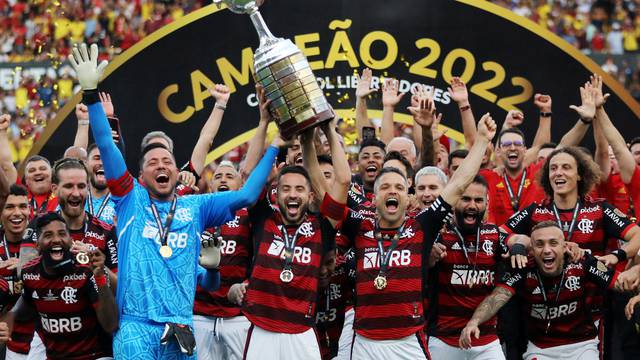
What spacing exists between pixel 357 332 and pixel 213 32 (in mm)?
4178

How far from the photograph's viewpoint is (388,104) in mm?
9477

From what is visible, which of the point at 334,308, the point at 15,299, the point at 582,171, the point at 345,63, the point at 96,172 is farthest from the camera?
the point at 345,63

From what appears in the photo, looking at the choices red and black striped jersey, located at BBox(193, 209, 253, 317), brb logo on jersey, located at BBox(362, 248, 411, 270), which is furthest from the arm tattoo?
red and black striped jersey, located at BBox(193, 209, 253, 317)

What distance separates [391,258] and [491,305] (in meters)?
0.95

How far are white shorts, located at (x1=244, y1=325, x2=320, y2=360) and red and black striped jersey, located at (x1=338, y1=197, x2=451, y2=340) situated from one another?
41 centimetres

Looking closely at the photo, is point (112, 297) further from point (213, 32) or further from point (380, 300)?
point (213, 32)

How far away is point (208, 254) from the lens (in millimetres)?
6426

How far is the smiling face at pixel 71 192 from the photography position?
741 centimetres

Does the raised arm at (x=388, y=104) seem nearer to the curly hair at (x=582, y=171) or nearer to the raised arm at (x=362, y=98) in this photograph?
the raised arm at (x=362, y=98)

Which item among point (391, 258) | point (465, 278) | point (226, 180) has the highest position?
point (226, 180)

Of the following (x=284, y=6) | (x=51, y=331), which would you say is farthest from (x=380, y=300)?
(x=284, y=6)

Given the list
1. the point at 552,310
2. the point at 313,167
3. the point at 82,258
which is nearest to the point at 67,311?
the point at 82,258

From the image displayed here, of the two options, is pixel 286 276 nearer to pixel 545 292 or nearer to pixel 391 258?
pixel 391 258

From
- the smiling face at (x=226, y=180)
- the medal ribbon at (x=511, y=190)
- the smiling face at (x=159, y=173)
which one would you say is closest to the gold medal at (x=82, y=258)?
the smiling face at (x=159, y=173)
